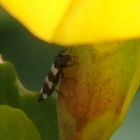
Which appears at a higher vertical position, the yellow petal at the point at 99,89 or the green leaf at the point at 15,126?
the yellow petal at the point at 99,89

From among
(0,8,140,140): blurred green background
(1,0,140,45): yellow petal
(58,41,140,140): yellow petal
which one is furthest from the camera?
(0,8,140,140): blurred green background

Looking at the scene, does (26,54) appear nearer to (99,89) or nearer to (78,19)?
(99,89)

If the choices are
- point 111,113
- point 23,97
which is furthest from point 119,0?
point 23,97

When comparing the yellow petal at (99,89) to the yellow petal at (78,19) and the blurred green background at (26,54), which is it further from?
the blurred green background at (26,54)

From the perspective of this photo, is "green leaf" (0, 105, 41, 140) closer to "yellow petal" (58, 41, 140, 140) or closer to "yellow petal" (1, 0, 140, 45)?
"yellow petal" (58, 41, 140, 140)

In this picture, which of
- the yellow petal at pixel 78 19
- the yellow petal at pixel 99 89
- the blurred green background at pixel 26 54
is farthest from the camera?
the blurred green background at pixel 26 54

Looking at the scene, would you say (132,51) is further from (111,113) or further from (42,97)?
(42,97)

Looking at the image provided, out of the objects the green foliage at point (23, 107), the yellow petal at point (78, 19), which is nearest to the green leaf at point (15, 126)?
the green foliage at point (23, 107)

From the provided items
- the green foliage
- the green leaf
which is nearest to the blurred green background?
the green foliage
